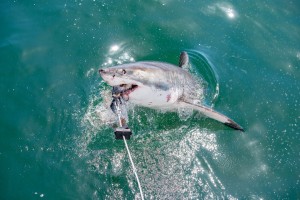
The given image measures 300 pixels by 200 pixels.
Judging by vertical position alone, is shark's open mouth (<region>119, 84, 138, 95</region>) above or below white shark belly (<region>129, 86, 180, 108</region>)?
above

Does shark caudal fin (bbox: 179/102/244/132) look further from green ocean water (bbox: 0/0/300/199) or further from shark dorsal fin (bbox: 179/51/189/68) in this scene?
shark dorsal fin (bbox: 179/51/189/68)

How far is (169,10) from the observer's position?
620cm

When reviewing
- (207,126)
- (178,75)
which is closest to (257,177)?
(207,126)

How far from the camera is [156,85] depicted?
12.8 feet

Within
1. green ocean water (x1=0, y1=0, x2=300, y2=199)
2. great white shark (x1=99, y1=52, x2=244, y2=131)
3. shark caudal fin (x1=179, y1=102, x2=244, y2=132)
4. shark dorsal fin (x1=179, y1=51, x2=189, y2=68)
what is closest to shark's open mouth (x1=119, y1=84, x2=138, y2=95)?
great white shark (x1=99, y1=52, x2=244, y2=131)

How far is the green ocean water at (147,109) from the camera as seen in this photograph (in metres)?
3.94

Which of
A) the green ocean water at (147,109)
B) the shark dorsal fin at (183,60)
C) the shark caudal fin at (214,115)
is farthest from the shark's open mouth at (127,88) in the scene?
the shark dorsal fin at (183,60)

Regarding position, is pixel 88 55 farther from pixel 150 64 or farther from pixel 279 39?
pixel 279 39

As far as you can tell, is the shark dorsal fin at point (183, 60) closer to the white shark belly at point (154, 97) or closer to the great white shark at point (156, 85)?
the great white shark at point (156, 85)

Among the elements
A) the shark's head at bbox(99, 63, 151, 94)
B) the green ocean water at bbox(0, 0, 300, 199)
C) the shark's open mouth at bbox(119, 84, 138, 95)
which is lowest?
the green ocean water at bbox(0, 0, 300, 199)

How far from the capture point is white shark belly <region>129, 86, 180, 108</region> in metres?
3.78

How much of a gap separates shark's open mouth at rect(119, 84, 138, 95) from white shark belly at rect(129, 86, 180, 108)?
0.05 metres

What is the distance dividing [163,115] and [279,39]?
3078 mm

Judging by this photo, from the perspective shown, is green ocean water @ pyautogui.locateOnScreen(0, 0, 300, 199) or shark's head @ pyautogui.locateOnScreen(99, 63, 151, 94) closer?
shark's head @ pyautogui.locateOnScreen(99, 63, 151, 94)
